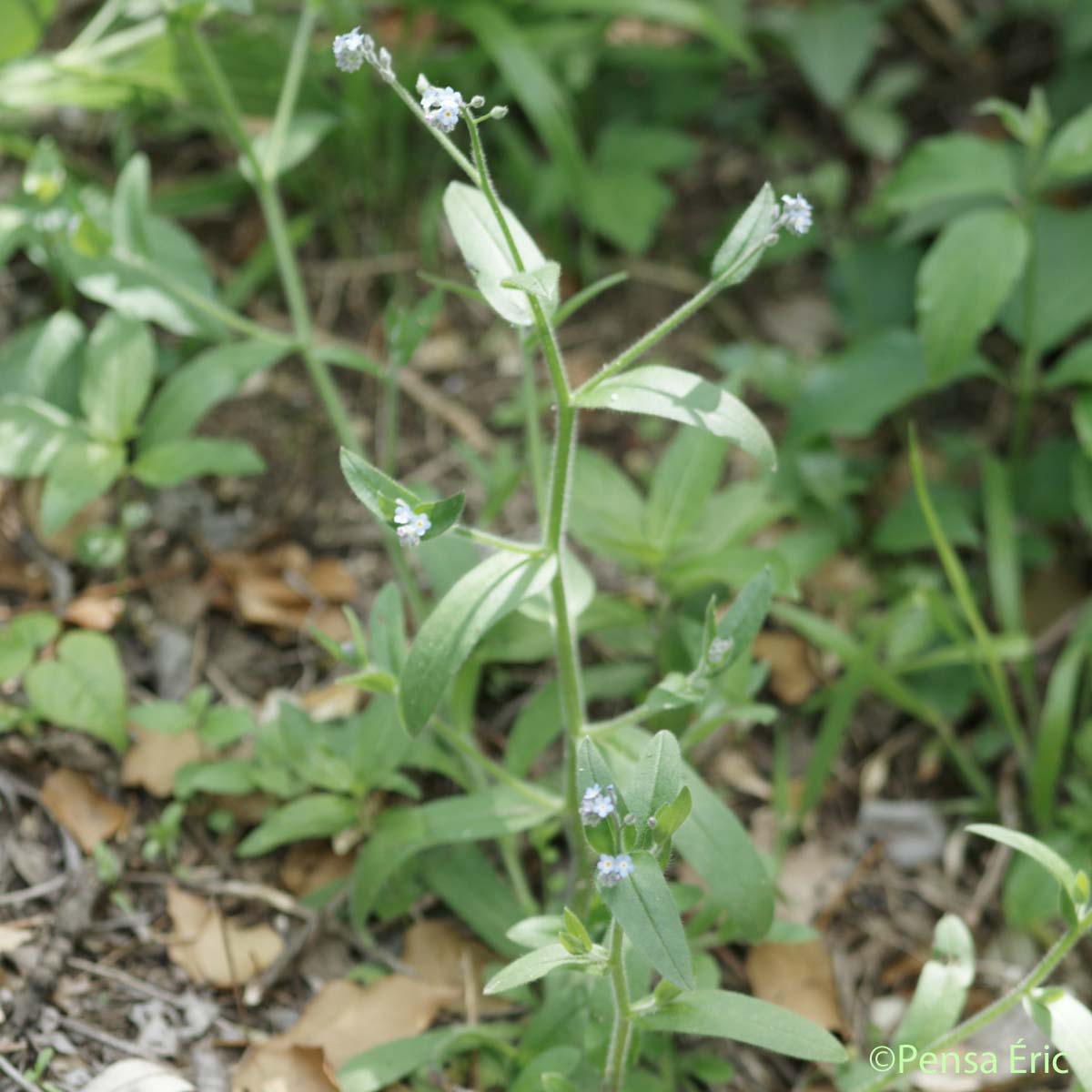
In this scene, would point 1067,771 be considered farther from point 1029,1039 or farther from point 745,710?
point 745,710

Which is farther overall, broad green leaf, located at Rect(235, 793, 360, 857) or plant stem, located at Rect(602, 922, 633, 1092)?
broad green leaf, located at Rect(235, 793, 360, 857)

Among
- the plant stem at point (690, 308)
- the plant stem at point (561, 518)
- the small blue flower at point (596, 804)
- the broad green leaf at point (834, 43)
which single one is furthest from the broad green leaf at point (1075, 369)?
the small blue flower at point (596, 804)

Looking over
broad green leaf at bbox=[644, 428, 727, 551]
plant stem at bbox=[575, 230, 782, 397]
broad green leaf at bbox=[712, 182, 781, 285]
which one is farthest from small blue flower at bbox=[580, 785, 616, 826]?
broad green leaf at bbox=[644, 428, 727, 551]

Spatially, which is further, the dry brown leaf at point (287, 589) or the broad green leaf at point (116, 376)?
the dry brown leaf at point (287, 589)

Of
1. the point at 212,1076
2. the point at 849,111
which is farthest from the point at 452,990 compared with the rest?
the point at 849,111

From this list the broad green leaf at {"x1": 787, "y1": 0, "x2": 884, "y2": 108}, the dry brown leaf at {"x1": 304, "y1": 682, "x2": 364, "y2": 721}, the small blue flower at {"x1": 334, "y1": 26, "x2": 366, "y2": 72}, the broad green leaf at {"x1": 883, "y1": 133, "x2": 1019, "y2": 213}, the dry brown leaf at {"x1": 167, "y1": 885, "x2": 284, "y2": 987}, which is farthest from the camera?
the broad green leaf at {"x1": 787, "y1": 0, "x2": 884, "y2": 108}

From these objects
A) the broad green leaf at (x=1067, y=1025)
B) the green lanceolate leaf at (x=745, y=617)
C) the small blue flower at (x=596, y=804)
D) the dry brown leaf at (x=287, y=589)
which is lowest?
the broad green leaf at (x=1067, y=1025)

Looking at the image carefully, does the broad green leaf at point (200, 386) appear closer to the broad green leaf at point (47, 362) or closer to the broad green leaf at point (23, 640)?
the broad green leaf at point (47, 362)

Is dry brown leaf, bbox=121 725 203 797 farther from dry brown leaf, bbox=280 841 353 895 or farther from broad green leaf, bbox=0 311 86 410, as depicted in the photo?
broad green leaf, bbox=0 311 86 410
